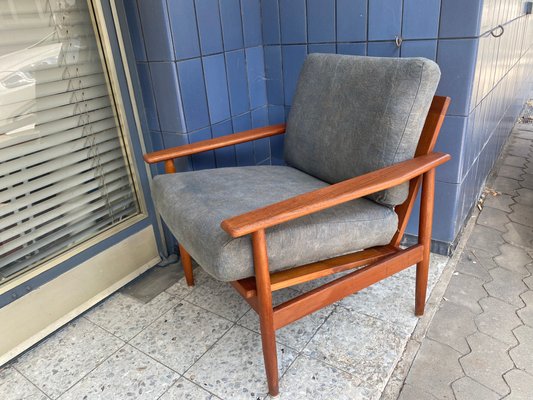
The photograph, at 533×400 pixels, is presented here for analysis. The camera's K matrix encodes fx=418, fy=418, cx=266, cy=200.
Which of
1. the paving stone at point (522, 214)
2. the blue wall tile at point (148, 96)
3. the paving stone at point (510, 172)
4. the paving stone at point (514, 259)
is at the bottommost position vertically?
the paving stone at point (514, 259)

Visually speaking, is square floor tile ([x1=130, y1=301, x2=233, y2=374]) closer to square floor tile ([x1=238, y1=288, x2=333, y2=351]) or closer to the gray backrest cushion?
square floor tile ([x1=238, y1=288, x2=333, y2=351])

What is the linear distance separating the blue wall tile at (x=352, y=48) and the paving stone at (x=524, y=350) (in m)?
1.16

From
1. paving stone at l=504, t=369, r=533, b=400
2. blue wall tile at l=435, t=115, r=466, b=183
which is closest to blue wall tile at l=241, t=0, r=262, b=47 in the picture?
blue wall tile at l=435, t=115, r=466, b=183

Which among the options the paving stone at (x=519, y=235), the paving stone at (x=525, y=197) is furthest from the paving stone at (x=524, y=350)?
the paving stone at (x=525, y=197)

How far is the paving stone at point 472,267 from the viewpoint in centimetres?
169

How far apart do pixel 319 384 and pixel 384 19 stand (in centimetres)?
131

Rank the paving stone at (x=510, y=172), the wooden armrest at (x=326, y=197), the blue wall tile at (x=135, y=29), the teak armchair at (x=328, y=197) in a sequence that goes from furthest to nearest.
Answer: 1. the paving stone at (x=510, y=172)
2. the blue wall tile at (x=135, y=29)
3. the teak armchair at (x=328, y=197)
4. the wooden armrest at (x=326, y=197)

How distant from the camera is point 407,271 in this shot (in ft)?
5.67

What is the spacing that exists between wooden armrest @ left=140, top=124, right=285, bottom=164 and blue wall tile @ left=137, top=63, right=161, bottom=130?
244mm

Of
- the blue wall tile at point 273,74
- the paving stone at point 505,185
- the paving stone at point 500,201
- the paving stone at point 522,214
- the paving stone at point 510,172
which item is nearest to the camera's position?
the blue wall tile at point 273,74

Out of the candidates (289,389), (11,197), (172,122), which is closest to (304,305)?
(289,389)

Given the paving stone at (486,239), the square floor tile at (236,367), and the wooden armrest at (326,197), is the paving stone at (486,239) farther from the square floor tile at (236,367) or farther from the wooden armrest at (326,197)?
the square floor tile at (236,367)

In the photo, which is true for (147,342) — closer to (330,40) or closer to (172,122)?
(172,122)

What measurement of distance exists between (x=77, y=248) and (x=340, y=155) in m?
1.07
